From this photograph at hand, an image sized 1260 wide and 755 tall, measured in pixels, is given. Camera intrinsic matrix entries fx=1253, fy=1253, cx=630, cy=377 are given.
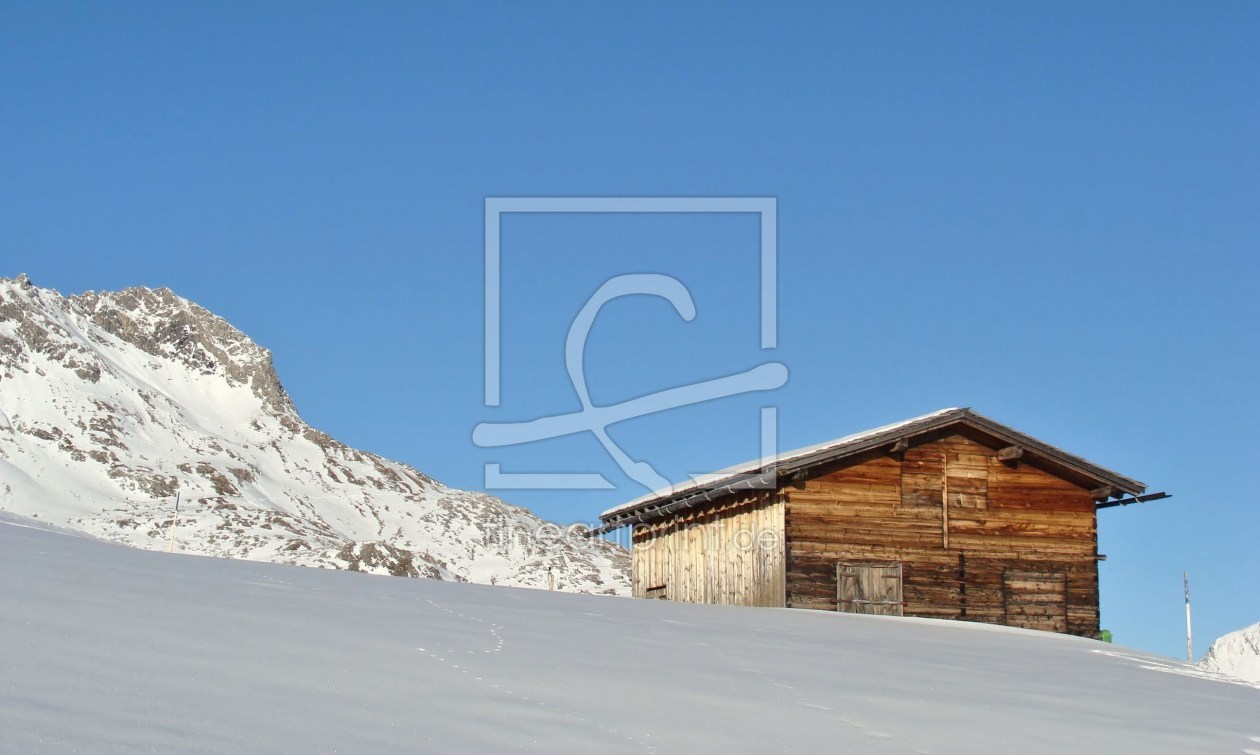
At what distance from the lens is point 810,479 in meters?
23.9

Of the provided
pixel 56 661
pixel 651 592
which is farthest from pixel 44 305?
pixel 56 661

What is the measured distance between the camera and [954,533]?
24.8 meters

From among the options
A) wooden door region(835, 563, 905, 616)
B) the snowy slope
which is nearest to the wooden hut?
wooden door region(835, 563, 905, 616)

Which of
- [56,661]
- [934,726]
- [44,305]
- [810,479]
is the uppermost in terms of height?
[44,305]

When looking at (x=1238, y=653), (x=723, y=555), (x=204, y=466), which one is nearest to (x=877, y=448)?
(x=723, y=555)

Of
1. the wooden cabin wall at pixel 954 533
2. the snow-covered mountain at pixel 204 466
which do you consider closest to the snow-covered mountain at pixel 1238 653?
the wooden cabin wall at pixel 954 533

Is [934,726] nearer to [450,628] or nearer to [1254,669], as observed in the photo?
[450,628]

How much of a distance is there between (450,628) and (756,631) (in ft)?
16.3

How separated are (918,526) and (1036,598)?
2984mm

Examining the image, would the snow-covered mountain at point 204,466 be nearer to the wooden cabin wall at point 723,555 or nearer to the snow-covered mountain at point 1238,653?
the wooden cabin wall at point 723,555

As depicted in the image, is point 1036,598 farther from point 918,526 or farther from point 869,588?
point 869,588

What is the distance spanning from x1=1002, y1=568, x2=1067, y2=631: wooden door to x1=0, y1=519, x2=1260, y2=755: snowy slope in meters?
12.6

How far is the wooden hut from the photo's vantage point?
78.0 feet

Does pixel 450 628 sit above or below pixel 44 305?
below
